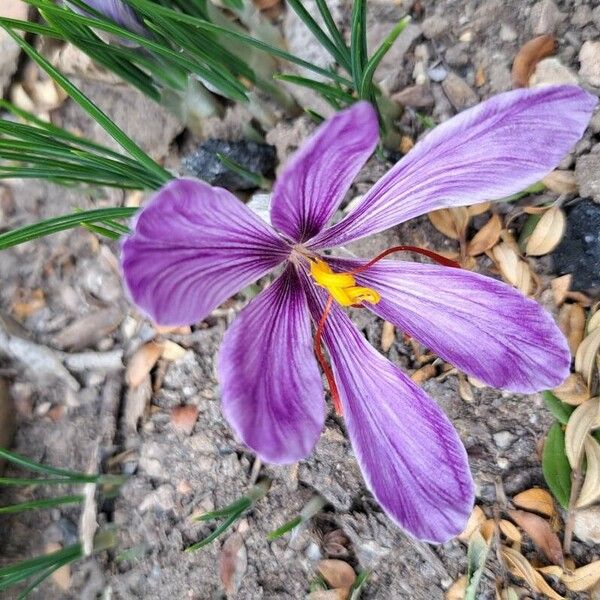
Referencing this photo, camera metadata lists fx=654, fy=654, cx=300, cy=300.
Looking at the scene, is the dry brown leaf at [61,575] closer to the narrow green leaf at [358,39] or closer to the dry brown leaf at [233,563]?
the dry brown leaf at [233,563]

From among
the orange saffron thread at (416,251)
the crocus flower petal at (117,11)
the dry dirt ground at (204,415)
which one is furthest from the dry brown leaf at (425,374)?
the crocus flower petal at (117,11)

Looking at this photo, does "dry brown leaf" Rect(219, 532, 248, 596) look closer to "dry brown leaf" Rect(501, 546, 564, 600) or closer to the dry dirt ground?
the dry dirt ground

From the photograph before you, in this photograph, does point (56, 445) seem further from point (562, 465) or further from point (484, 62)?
point (484, 62)

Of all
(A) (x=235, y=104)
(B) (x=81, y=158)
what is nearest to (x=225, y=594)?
(B) (x=81, y=158)

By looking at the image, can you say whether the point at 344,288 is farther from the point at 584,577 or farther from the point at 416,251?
the point at 584,577

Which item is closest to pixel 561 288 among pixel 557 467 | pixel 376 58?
pixel 557 467

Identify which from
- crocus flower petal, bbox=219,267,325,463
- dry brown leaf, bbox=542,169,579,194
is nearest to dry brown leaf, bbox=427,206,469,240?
dry brown leaf, bbox=542,169,579,194
